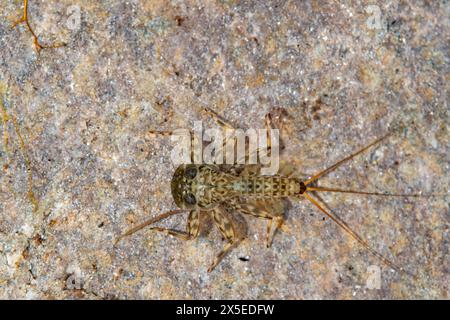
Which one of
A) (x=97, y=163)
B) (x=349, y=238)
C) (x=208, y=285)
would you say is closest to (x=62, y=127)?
(x=97, y=163)

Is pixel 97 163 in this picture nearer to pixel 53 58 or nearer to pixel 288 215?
pixel 53 58

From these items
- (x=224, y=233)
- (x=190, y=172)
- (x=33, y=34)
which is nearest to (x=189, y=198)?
(x=190, y=172)

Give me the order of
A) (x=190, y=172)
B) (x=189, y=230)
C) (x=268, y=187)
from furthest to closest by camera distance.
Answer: (x=189, y=230) < (x=190, y=172) < (x=268, y=187)

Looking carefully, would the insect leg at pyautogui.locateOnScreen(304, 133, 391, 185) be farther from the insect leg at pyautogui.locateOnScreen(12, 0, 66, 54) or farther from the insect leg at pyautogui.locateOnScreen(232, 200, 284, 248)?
the insect leg at pyautogui.locateOnScreen(12, 0, 66, 54)

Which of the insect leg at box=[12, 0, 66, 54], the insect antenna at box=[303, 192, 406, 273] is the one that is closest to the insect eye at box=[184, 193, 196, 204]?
the insect antenna at box=[303, 192, 406, 273]

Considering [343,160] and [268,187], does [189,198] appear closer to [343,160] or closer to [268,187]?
[268,187]

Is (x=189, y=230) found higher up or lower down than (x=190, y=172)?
lower down

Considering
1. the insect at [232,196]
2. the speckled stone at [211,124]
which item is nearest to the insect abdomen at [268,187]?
the insect at [232,196]
